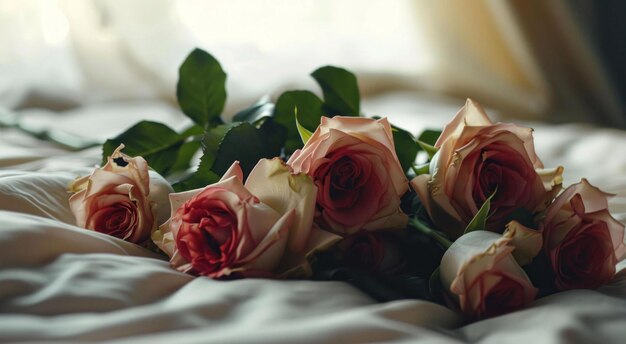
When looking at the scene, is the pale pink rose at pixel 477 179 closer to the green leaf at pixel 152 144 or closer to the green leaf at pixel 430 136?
the green leaf at pixel 430 136

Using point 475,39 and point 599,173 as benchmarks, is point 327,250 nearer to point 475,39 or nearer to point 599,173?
point 599,173

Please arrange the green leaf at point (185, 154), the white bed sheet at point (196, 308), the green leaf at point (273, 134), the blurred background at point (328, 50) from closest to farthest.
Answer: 1. the white bed sheet at point (196, 308)
2. the green leaf at point (273, 134)
3. the green leaf at point (185, 154)
4. the blurred background at point (328, 50)

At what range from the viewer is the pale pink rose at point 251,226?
1.41ft

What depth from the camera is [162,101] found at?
1.68 metres

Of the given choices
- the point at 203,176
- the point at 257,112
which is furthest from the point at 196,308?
the point at 257,112

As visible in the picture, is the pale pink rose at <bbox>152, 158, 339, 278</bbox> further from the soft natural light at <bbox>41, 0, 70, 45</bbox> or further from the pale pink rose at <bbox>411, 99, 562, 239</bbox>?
the soft natural light at <bbox>41, 0, 70, 45</bbox>

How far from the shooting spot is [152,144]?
2.15 feet

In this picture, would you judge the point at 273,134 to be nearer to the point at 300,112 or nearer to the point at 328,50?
the point at 300,112

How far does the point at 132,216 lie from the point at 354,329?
0.21 m

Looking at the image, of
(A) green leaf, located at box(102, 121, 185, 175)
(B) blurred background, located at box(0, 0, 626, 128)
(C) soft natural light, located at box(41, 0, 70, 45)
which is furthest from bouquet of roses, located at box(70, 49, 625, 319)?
(C) soft natural light, located at box(41, 0, 70, 45)

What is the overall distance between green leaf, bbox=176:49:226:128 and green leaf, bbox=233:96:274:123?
26 millimetres

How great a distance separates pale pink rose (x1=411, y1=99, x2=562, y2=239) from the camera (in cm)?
47

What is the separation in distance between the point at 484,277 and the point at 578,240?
8cm

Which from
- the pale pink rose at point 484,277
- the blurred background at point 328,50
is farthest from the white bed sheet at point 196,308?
the blurred background at point 328,50
